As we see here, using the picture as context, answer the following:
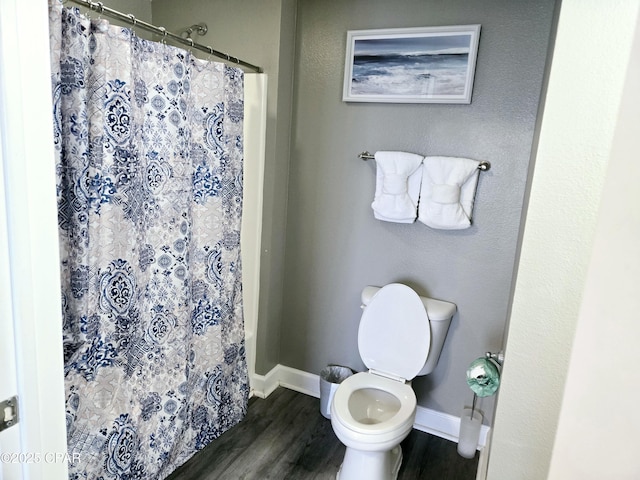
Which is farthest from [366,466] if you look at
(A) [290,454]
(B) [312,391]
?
(B) [312,391]

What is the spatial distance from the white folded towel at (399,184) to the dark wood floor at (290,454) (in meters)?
1.22

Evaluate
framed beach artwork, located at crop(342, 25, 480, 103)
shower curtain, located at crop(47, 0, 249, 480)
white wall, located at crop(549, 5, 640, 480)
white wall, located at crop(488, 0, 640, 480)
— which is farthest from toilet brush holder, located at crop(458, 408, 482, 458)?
framed beach artwork, located at crop(342, 25, 480, 103)

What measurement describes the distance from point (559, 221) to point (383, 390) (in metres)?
1.31

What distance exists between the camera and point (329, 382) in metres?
2.46

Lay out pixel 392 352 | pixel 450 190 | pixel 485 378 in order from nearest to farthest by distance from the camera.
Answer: pixel 485 378, pixel 450 190, pixel 392 352

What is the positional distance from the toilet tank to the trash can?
0.53 metres

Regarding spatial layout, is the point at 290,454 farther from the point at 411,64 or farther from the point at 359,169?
Result: the point at 411,64

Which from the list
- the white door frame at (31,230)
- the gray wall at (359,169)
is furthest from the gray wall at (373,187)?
the white door frame at (31,230)

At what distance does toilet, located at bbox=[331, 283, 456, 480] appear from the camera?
6.75 ft

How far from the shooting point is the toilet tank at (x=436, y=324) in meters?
2.12

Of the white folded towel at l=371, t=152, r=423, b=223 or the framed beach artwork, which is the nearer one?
the framed beach artwork

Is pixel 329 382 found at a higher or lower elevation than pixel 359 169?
lower

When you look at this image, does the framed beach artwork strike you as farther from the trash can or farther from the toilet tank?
the trash can

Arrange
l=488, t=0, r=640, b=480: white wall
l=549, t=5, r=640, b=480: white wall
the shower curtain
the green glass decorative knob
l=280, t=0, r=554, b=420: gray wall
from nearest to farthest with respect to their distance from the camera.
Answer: l=549, t=5, r=640, b=480: white wall, l=488, t=0, r=640, b=480: white wall, the shower curtain, the green glass decorative knob, l=280, t=0, r=554, b=420: gray wall
